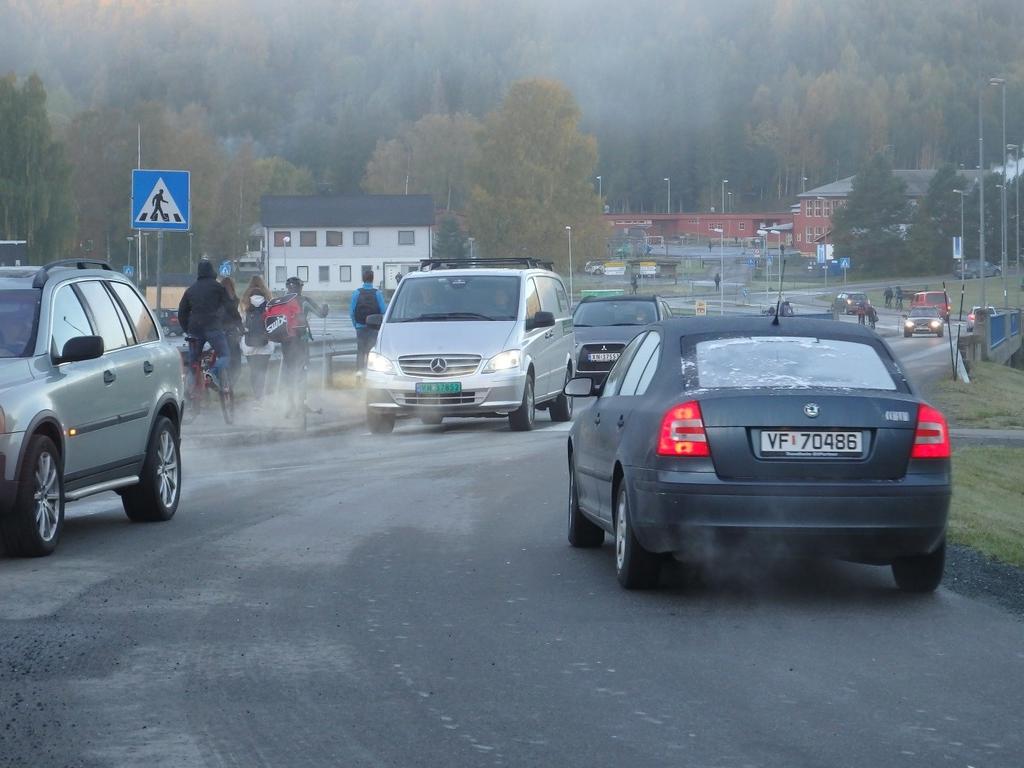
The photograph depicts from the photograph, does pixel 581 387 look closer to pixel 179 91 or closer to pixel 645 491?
pixel 645 491

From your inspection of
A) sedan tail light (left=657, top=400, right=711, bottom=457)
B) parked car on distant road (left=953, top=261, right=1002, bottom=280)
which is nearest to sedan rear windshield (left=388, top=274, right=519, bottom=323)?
sedan tail light (left=657, top=400, right=711, bottom=457)

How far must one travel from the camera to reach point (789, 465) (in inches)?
303

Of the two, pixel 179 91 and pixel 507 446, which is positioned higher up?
pixel 179 91

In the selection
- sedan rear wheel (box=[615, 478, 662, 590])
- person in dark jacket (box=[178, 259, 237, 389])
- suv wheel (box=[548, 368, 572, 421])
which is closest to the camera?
sedan rear wheel (box=[615, 478, 662, 590])

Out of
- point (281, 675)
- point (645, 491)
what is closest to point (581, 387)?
point (645, 491)

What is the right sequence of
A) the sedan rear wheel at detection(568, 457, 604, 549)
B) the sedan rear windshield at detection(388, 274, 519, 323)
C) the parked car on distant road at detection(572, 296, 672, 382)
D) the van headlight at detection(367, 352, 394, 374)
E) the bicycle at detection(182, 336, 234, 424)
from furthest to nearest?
1. the parked car on distant road at detection(572, 296, 672, 382)
2. the sedan rear windshield at detection(388, 274, 519, 323)
3. the bicycle at detection(182, 336, 234, 424)
4. the van headlight at detection(367, 352, 394, 374)
5. the sedan rear wheel at detection(568, 457, 604, 549)

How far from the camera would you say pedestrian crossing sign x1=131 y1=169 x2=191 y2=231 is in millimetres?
19391

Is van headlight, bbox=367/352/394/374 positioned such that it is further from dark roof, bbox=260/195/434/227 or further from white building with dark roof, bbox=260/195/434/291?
white building with dark roof, bbox=260/195/434/291

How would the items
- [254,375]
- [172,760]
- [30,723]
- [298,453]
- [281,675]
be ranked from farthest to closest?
[254,375] → [298,453] → [281,675] → [30,723] → [172,760]

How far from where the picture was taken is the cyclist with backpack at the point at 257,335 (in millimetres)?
21938

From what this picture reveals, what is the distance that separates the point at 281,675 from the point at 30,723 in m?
1.10

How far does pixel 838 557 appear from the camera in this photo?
7.81 meters

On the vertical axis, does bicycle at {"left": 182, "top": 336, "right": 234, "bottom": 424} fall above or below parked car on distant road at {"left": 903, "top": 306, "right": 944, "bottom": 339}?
above

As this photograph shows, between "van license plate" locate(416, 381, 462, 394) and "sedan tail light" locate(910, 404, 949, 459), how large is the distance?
37.9 ft
